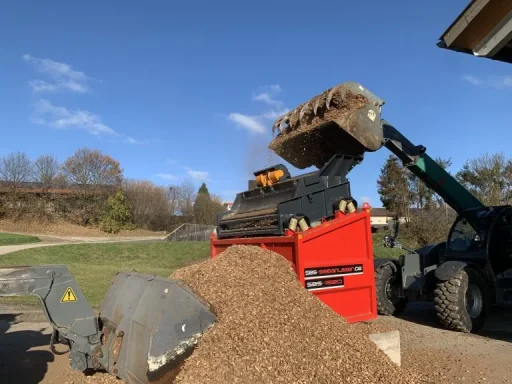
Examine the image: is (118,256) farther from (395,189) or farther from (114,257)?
(395,189)

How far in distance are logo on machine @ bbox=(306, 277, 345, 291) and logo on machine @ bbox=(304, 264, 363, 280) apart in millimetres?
55

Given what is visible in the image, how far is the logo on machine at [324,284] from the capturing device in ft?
16.5

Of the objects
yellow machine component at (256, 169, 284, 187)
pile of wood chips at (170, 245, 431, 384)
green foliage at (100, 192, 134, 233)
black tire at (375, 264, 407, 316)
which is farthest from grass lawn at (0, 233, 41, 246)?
pile of wood chips at (170, 245, 431, 384)

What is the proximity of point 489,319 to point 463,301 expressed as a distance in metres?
1.94

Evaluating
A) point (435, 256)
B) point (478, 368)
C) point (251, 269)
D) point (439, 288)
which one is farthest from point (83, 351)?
point (435, 256)

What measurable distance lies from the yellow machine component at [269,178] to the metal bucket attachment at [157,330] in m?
2.73

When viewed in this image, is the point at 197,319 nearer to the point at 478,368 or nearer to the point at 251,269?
the point at 251,269

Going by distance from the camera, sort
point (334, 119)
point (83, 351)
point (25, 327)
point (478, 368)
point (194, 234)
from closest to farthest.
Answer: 1. point (83, 351)
2. point (478, 368)
3. point (334, 119)
4. point (25, 327)
5. point (194, 234)

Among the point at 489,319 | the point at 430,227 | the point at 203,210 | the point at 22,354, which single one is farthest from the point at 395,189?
the point at 203,210

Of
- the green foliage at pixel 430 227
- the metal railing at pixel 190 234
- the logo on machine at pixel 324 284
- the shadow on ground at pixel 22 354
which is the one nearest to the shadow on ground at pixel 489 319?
the logo on machine at pixel 324 284

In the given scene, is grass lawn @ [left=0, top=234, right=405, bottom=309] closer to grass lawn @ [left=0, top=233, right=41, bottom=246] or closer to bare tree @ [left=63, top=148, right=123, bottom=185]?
grass lawn @ [left=0, top=233, right=41, bottom=246]

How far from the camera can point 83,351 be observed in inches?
169

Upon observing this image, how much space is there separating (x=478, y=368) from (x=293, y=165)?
151 inches

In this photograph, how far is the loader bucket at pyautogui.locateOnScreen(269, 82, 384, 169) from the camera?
6074 mm
